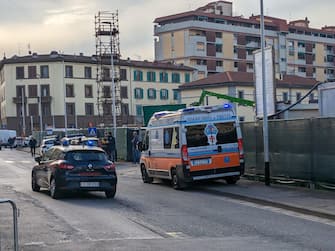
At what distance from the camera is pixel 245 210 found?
14383mm

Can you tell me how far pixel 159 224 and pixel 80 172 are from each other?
5434 millimetres

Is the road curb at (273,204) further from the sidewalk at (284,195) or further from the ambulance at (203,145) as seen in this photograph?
the ambulance at (203,145)

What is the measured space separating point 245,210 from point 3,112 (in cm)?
9207

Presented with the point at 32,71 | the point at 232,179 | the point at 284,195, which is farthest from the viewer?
the point at 32,71

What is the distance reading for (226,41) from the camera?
107062mm

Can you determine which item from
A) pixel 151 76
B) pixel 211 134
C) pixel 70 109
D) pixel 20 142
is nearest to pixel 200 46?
pixel 151 76

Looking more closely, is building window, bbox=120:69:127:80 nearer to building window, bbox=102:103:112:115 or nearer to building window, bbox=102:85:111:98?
building window, bbox=102:85:111:98

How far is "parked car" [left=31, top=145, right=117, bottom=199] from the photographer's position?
16906 millimetres

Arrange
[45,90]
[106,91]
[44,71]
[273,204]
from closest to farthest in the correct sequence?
[273,204]
[106,91]
[45,90]
[44,71]

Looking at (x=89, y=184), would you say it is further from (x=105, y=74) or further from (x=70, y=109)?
(x=70, y=109)

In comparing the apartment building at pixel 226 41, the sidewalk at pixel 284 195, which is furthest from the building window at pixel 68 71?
the sidewalk at pixel 284 195

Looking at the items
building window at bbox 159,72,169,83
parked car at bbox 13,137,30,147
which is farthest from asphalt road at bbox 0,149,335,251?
building window at bbox 159,72,169,83

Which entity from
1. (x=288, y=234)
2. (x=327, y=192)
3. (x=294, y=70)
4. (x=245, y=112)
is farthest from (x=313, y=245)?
(x=294, y=70)

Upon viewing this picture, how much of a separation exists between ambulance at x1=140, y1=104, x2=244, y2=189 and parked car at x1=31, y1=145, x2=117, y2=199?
2791mm
